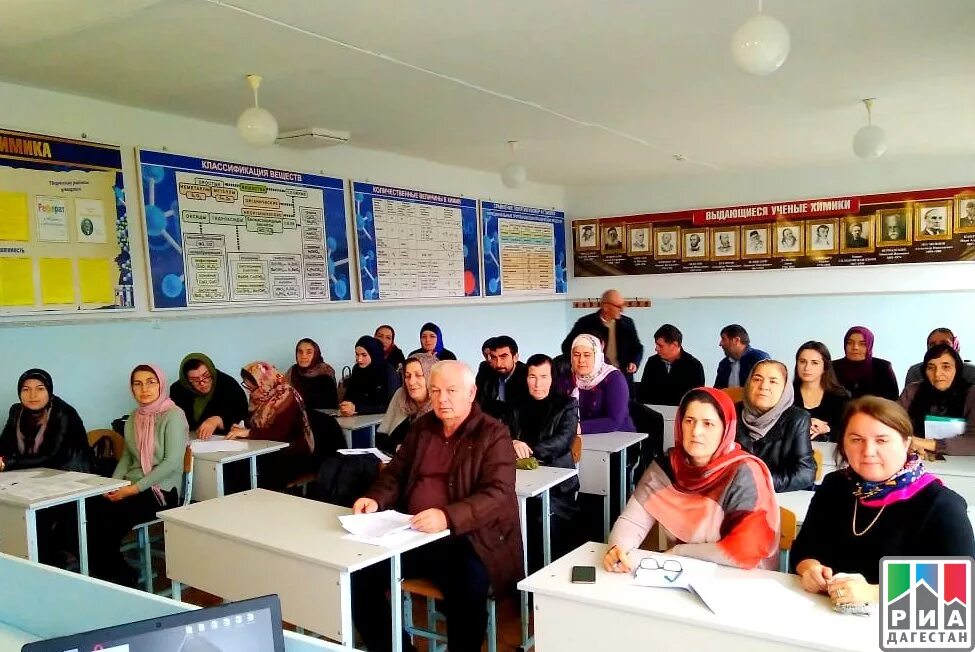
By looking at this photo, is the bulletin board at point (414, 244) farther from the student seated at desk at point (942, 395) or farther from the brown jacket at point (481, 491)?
the student seated at desk at point (942, 395)

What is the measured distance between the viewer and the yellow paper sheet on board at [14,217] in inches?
151

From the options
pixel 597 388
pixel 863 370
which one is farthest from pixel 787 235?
pixel 597 388

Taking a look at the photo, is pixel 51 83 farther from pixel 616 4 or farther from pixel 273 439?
pixel 616 4

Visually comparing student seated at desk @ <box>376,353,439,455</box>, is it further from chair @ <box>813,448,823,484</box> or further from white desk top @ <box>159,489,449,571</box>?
chair @ <box>813,448,823,484</box>

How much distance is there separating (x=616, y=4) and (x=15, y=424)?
346 centimetres

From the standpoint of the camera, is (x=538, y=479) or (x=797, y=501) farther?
(x=538, y=479)

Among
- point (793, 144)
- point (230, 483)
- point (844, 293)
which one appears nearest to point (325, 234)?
point (230, 483)

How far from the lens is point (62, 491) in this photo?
315 cm

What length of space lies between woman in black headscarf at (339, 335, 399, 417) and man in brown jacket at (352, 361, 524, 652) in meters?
2.42

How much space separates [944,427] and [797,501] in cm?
146

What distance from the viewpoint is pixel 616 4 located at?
9.65 ft

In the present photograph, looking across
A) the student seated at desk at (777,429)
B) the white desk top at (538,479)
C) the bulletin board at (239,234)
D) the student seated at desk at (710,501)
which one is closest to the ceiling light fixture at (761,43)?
the student seated at desk at (710,501)

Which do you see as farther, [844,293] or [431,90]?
[844,293]

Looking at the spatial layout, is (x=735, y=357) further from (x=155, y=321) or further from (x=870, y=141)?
(x=155, y=321)
